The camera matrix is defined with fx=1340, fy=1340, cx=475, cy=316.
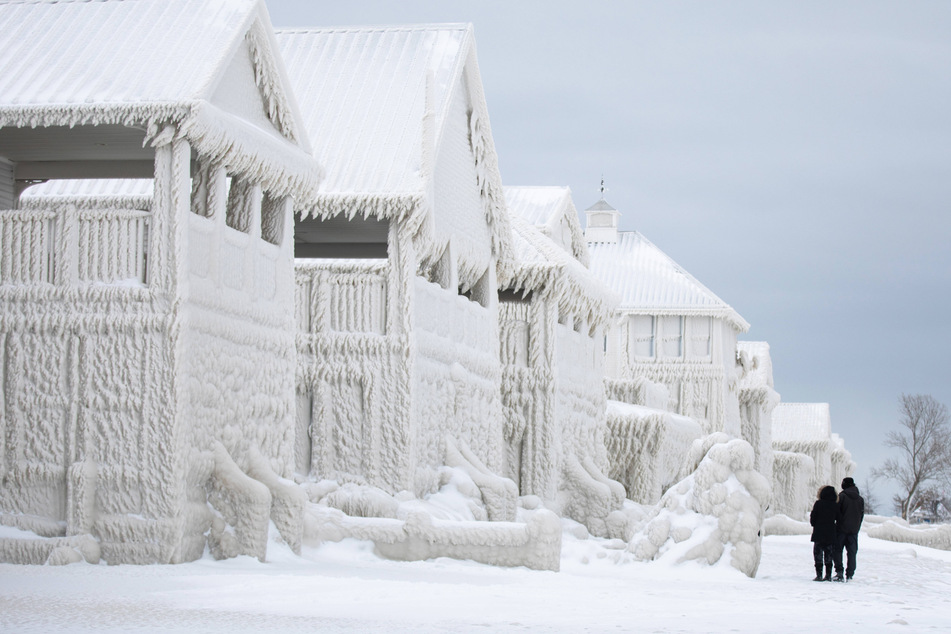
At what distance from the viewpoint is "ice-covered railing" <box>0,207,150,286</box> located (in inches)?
531

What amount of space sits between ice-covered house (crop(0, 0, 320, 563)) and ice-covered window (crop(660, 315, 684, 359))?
28.5m

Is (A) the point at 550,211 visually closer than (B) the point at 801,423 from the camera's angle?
Yes

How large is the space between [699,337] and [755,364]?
23.9 ft

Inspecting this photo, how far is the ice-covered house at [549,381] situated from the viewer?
25.2 metres

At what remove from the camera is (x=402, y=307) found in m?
19.0

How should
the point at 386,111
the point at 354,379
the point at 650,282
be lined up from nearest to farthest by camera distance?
the point at 354,379, the point at 386,111, the point at 650,282

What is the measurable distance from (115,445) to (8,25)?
534cm

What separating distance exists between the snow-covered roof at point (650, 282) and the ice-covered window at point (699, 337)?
0.51m

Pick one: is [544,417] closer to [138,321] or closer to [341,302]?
[341,302]

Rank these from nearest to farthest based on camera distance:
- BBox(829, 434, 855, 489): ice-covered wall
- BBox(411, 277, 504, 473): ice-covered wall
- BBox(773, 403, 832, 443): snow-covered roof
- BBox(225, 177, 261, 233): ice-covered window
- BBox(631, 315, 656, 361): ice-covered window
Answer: BBox(225, 177, 261, 233): ice-covered window → BBox(411, 277, 504, 473): ice-covered wall → BBox(631, 315, 656, 361): ice-covered window → BBox(773, 403, 832, 443): snow-covered roof → BBox(829, 434, 855, 489): ice-covered wall

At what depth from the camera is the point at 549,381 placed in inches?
994

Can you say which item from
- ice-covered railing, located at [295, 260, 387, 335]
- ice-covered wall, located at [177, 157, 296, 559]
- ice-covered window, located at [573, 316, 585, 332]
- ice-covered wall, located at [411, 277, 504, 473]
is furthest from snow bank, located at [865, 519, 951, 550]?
ice-covered wall, located at [177, 157, 296, 559]

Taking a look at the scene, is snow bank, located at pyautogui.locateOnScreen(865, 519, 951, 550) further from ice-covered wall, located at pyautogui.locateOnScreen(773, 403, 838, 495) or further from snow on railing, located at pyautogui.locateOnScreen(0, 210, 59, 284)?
snow on railing, located at pyautogui.locateOnScreen(0, 210, 59, 284)

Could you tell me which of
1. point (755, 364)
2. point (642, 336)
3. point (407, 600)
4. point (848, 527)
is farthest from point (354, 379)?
point (755, 364)
